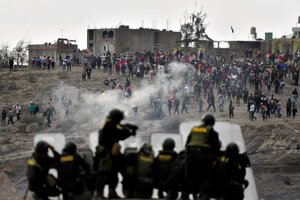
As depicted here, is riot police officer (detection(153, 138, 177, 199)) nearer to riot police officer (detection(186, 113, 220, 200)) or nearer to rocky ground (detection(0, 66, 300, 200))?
riot police officer (detection(186, 113, 220, 200))

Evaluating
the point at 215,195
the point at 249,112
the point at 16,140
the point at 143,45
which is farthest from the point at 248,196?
the point at 143,45

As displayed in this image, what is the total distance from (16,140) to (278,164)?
16.0 metres

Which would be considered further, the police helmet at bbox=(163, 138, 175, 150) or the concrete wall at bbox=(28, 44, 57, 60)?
the concrete wall at bbox=(28, 44, 57, 60)

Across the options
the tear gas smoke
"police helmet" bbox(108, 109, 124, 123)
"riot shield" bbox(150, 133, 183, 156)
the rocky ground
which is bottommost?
the rocky ground

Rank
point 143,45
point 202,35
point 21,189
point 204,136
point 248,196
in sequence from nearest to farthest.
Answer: point 204,136, point 248,196, point 21,189, point 202,35, point 143,45

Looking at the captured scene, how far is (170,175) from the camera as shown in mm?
15469

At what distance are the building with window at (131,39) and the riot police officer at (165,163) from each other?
3079 inches

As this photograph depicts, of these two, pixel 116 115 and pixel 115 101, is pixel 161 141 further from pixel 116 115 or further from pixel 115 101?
pixel 115 101

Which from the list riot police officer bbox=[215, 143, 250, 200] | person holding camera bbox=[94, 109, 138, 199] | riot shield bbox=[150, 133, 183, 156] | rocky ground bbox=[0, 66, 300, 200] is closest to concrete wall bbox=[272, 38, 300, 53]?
rocky ground bbox=[0, 66, 300, 200]

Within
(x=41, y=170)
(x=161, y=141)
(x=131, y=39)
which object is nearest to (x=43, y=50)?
(x=131, y=39)

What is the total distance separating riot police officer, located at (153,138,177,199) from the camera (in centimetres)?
1561

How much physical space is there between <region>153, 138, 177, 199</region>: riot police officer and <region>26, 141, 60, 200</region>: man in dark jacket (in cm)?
194

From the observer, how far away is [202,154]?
15.3 meters

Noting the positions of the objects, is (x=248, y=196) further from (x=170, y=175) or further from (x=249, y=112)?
(x=249, y=112)
